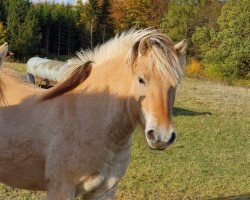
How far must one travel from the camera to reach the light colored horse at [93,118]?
10.5ft

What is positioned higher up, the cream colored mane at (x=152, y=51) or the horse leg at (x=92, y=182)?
the cream colored mane at (x=152, y=51)

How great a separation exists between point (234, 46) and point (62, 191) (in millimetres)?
35247

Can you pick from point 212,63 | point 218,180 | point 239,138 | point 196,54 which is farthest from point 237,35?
point 218,180

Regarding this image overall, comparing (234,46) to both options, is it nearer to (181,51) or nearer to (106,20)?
(106,20)

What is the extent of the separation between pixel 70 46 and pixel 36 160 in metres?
50.5

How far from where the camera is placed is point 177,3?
5116 centimetres

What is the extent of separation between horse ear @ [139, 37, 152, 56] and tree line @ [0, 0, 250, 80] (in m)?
30.0

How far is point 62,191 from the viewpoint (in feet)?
11.4

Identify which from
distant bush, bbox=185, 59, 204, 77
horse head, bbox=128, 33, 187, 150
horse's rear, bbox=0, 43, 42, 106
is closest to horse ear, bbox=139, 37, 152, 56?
horse head, bbox=128, 33, 187, 150

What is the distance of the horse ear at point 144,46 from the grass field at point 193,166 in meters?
2.44

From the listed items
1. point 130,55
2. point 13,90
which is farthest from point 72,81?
point 130,55

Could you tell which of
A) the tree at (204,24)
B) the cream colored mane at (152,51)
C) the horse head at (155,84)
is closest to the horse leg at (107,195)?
the horse head at (155,84)

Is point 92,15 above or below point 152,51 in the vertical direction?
below

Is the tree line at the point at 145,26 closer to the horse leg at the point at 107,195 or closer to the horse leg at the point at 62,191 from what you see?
the horse leg at the point at 107,195
